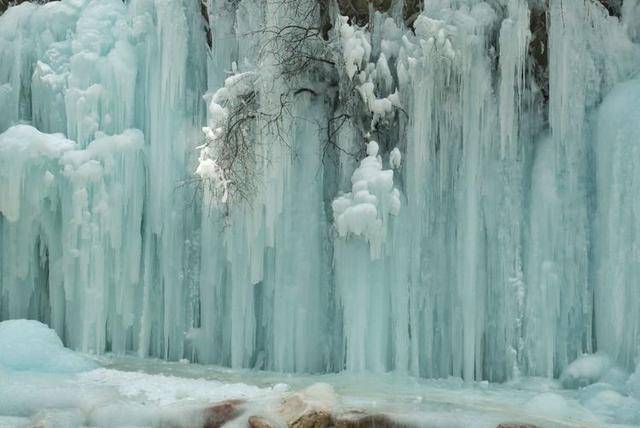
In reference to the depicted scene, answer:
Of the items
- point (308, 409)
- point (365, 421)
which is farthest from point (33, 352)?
point (365, 421)

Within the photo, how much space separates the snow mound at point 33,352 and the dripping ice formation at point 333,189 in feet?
2.70

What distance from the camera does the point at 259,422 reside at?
662 centimetres

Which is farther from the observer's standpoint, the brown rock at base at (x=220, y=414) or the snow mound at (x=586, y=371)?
the snow mound at (x=586, y=371)

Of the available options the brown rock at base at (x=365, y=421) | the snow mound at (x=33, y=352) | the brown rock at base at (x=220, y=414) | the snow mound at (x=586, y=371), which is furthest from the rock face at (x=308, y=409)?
the snow mound at (x=33, y=352)

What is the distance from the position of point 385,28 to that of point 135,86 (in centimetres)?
310

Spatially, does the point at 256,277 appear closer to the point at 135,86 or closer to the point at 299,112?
the point at 299,112

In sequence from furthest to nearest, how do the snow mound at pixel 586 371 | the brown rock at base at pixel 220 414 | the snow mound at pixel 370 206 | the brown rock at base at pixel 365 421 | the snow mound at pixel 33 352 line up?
the snow mound at pixel 33 352, the snow mound at pixel 370 206, the snow mound at pixel 586 371, the brown rock at base at pixel 220 414, the brown rock at base at pixel 365 421

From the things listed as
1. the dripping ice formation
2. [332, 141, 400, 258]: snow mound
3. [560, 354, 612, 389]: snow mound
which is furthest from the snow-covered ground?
[332, 141, 400, 258]: snow mound

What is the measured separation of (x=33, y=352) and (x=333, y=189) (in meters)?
3.60

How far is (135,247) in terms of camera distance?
9.89 metres

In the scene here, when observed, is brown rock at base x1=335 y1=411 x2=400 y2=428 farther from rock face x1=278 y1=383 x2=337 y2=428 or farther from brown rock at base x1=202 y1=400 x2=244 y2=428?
brown rock at base x1=202 y1=400 x2=244 y2=428

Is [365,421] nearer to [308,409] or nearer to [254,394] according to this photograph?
[308,409]

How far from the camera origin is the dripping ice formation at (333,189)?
8602 millimetres

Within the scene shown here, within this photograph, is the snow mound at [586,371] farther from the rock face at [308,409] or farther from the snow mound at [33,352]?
the snow mound at [33,352]
